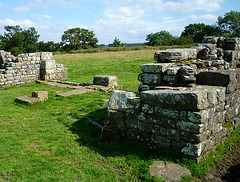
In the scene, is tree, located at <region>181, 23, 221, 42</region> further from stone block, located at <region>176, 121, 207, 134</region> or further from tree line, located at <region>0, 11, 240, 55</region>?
stone block, located at <region>176, 121, 207, 134</region>

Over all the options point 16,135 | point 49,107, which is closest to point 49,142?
point 16,135

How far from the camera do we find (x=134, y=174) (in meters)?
4.29

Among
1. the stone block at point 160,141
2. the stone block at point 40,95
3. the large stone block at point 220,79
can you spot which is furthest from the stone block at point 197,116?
the stone block at point 40,95

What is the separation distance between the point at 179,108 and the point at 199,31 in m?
69.8

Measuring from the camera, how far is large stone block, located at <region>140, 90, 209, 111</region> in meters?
4.43

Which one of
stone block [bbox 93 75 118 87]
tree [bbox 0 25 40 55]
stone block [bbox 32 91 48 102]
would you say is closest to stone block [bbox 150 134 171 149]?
stone block [bbox 32 91 48 102]

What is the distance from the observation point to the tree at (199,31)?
66188 millimetres

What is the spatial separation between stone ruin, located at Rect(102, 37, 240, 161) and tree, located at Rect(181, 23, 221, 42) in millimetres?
64580

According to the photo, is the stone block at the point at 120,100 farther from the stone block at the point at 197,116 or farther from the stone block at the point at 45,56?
the stone block at the point at 45,56

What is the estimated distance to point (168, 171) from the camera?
4246 mm

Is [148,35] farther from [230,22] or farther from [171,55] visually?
[171,55]

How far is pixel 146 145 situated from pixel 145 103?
43.1 inches

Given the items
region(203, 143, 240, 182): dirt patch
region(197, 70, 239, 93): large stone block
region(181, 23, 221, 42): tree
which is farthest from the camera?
region(181, 23, 221, 42): tree

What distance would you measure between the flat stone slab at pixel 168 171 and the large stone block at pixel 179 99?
4.23 feet
